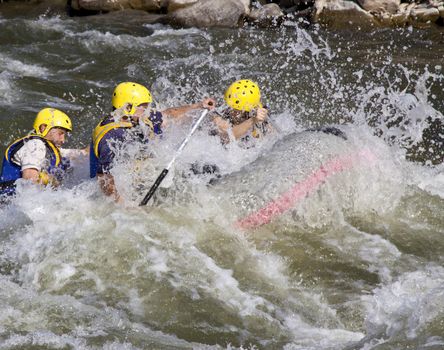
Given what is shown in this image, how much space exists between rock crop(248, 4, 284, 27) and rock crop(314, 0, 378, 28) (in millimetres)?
795

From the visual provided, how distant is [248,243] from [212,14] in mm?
8504

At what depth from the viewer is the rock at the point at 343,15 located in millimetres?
14047

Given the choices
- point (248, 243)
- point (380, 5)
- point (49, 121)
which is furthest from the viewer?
point (380, 5)

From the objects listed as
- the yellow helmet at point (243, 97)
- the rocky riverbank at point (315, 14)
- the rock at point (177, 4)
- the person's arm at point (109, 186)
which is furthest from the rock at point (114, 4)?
the person's arm at point (109, 186)

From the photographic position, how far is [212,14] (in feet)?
47.1

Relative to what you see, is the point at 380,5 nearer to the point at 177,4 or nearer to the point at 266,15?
the point at 266,15

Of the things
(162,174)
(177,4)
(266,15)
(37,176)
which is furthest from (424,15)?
(37,176)

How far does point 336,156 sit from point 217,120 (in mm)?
1346

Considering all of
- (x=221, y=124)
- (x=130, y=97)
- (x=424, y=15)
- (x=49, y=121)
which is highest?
(x=424, y=15)

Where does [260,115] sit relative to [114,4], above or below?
below

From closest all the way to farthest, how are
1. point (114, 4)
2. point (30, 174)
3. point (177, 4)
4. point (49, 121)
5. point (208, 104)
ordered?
point (30, 174), point (49, 121), point (208, 104), point (177, 4), point (114, 4)

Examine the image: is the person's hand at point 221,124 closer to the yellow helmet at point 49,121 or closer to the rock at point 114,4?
the yellow helmet at point 49,121

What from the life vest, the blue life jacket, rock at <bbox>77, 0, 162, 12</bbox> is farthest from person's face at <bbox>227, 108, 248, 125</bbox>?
rock at <bbox>77, 0, 162, 12</bbox>

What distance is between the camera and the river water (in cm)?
541
